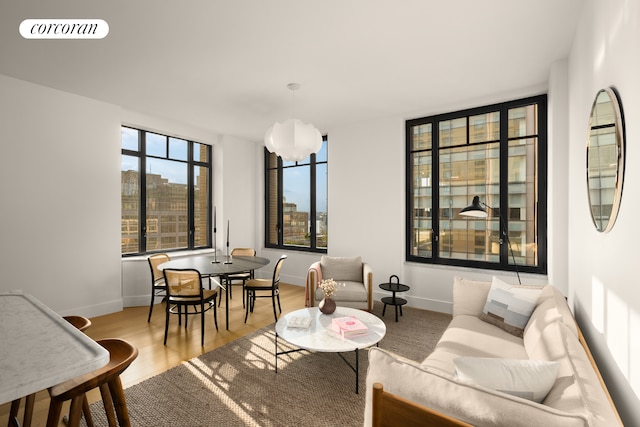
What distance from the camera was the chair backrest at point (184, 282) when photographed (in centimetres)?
335

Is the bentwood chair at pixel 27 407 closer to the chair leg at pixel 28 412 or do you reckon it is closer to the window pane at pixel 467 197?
the chair leg at pixel 28 412

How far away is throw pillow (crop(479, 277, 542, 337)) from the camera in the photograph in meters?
2.53

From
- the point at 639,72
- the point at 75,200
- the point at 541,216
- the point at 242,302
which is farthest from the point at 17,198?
the point at 541,216

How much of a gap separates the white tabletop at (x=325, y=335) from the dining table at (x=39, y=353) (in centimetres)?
149

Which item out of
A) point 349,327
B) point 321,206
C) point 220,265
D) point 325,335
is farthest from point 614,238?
point 321,206

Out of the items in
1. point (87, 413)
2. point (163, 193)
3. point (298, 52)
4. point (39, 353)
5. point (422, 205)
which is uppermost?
point (298, 52)

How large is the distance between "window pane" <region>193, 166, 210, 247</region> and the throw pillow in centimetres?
473

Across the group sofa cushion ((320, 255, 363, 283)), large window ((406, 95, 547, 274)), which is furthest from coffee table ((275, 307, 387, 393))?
large window ((406, 95, 547, 274))

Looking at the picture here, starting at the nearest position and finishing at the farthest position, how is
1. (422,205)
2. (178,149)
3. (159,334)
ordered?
(159,334), (422,205), (178,149)

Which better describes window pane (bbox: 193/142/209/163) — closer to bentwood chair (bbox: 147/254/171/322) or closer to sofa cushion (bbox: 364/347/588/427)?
bentwood chair (bbox: 147/254/171/322)

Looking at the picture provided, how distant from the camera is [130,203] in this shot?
481 cm

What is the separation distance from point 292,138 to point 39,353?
2.68 meters

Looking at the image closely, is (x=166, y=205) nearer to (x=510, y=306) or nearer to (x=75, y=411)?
(x=75, y=411)

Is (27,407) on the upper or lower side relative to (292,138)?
lower
